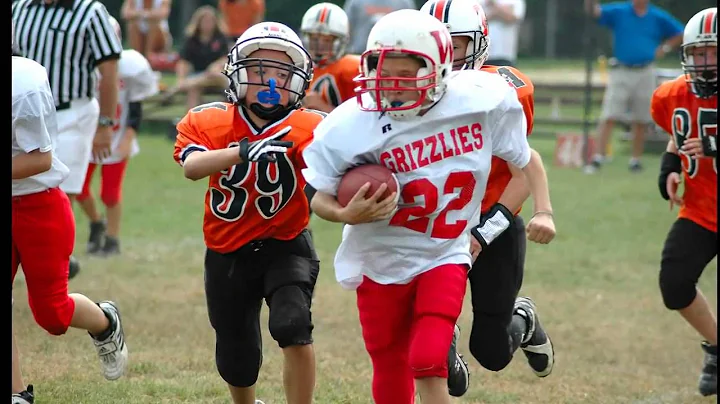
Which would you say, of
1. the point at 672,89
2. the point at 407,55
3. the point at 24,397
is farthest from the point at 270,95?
the point at 672,89

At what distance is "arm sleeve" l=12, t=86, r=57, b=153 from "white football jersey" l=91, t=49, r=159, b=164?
4015mm

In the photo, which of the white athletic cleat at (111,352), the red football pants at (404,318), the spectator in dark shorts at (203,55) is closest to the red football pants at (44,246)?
the white athletic cleat at (111,352)

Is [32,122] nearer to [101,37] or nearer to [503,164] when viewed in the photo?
[503,164]

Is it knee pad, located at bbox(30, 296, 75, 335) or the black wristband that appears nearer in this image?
knee pad, located at bbox(30, 296, 75, 335)

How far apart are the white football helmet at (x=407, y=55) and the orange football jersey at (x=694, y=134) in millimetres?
1910

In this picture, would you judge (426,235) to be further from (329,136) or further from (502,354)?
(502,354)

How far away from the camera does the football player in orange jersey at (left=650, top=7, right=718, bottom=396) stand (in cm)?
525

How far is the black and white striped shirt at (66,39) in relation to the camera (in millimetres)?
6793

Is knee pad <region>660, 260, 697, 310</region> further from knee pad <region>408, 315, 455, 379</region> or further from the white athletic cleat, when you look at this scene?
the white athletic cleat

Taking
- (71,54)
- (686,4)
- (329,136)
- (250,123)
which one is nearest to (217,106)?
(250,123)

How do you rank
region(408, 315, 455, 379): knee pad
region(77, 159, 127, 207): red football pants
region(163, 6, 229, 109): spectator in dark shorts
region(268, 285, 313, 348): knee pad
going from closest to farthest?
region(408, 315, 455, 379): knee pad, region(268, 285, 313, 348): knee pad, region(77, 159, 127, 207): red football pants, region(163, 6, 229, 109): spectator in dark shorts

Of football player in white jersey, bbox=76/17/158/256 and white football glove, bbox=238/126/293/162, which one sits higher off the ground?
white football glove, bbox=238/126/293/162

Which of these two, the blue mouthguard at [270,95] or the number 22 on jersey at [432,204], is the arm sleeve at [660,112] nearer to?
the number 22 on jersey at [432,204]

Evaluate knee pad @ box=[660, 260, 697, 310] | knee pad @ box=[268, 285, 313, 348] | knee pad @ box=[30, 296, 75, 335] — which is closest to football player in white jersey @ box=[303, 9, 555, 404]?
knee pad @ box=[268, 285, 313, 348]
